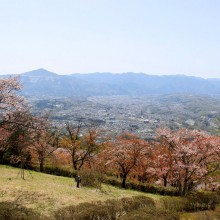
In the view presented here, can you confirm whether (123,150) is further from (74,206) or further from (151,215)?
(151,215)

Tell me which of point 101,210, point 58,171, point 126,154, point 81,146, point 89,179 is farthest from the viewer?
point 81,146

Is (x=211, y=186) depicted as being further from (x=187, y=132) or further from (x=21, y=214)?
(x=21, y=214)

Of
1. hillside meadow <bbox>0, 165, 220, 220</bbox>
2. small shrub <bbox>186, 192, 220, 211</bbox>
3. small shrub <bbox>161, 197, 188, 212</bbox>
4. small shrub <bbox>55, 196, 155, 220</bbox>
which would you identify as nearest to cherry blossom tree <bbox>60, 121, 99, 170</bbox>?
hillside meadow <bbox>0, 165, 220, 220</bbox>

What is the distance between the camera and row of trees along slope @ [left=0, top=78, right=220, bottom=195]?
1085 inches

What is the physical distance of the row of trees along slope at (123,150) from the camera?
27547 millimetres

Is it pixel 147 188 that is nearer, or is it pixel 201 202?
pixel 201 202

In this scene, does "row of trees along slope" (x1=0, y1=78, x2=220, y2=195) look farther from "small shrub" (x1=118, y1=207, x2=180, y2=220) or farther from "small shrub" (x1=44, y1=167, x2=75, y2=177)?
"small shrub" (x1=118, y1=207, x2=180, y2=220)

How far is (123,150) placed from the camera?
52156 millimetres

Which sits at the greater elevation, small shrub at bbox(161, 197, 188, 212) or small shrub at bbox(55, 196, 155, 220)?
small shrub at bbox(55, 196, 155, 220)

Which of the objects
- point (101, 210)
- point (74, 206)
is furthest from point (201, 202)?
point (74, 206)

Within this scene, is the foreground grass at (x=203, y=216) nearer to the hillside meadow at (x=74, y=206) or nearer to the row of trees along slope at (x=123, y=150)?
the hillside meadow at (x=74, y=206)

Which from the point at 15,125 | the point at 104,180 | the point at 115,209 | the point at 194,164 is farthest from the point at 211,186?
the point at 15,125

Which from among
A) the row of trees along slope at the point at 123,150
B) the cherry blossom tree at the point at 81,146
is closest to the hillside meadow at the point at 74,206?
the row of trees along slope at the point at 123,150

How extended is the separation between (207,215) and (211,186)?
20778 millimetres
